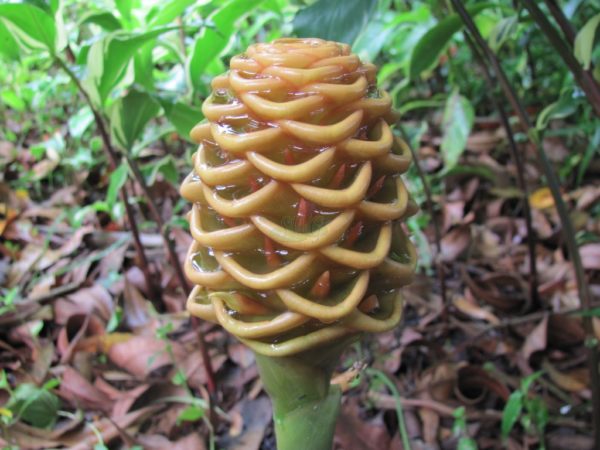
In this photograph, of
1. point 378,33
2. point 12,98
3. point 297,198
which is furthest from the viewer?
point 12,98

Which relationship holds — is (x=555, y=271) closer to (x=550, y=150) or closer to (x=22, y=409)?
(x=550, y=150)

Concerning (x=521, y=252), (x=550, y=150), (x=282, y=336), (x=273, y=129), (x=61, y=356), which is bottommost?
(x=61, y=356)

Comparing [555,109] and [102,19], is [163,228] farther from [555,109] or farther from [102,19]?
[555,109]

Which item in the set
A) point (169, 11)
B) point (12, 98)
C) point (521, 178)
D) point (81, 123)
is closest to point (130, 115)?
point (169, 11)

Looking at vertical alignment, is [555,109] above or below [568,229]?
above

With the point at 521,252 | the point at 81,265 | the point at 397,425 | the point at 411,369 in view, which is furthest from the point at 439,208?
the point at 81,265

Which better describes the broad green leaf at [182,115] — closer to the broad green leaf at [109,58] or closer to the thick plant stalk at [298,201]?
the broad green leaf at [109,58]

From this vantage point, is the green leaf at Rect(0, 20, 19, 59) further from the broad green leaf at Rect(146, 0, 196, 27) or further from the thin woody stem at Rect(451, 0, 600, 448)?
the thin woody stem at Rect(451, 0, 600, 448)
